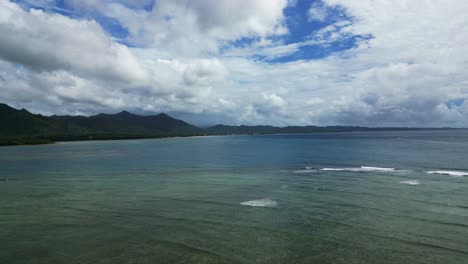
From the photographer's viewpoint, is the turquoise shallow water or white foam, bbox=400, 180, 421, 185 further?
white foam, bbox=400, 180, 421, 185

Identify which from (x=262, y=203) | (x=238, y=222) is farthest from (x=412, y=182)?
(x=238, y=222)

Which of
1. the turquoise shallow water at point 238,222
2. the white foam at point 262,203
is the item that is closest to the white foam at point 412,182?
the turquoise shallow water at point 238,222

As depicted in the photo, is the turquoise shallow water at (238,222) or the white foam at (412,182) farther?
the white foam at (412,182)

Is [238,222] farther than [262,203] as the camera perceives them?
No

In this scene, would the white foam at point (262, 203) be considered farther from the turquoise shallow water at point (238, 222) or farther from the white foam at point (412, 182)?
the white foam at point (412, 182)

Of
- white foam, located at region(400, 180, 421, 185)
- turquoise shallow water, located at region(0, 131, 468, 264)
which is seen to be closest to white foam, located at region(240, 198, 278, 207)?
turquoise shallow water, located at region(0, 131, 468, 264)

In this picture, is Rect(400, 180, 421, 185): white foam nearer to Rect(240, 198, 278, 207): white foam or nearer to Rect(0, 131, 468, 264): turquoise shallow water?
Rect(0, 131, 468, 264): turquoise shallow water

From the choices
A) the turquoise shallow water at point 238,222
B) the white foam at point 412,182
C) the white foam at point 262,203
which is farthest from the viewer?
the white foam at point 412,182

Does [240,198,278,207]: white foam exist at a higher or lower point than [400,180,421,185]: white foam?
higher

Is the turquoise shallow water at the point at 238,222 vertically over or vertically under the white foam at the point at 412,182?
over

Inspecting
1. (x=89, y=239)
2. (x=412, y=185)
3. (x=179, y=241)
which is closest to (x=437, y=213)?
(x=412, y=185)

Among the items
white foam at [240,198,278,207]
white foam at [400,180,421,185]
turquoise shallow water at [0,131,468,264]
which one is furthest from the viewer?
white foam at [400,180,421,185]

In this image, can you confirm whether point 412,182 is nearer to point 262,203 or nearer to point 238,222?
point 262,203

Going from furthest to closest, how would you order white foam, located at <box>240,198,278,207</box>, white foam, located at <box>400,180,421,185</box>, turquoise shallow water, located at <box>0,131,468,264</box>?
white foam, located at <box>400,180,421,185</box>, white foam, located at <box>240,198,278,207</box>, turquoise shallow water, located at <box>0,131,468,264</box>
